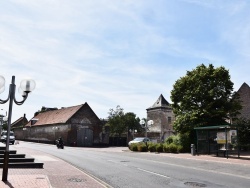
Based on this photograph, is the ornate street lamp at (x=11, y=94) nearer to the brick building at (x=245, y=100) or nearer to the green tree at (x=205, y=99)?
the green tree at (x=205, y=99)

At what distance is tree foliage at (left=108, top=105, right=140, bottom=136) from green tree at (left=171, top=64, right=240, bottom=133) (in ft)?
91.4

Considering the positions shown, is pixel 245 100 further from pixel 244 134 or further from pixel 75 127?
pixel 75 127

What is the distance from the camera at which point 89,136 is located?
5769 centimetres

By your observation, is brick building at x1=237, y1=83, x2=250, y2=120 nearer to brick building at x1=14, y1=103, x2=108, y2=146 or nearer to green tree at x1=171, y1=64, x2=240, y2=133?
green tree at x1=171, y1=64, x2=240, y2=133

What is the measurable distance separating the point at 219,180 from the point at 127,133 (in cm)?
4730

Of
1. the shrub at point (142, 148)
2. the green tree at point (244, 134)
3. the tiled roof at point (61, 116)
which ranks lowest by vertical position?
the shrub at point (142, 148)

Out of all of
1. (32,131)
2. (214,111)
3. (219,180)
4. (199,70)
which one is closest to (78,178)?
(219,180)

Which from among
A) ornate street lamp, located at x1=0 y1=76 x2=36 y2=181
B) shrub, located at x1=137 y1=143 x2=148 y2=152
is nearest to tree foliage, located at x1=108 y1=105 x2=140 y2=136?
shrub, located at x1=137 y1=143 x2=148 y2=152

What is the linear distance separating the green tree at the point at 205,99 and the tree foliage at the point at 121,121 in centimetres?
2784

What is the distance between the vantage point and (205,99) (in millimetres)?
31625

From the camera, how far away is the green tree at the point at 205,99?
31.0m

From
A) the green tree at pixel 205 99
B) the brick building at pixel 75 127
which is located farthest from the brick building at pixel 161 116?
the green tree at pixel 205 99

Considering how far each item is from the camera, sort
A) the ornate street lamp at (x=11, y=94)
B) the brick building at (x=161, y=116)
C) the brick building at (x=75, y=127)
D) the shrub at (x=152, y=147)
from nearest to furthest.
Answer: the ornate street lamp at (x=11, y=94)
the shrub at (x=152, y=147)
the brick building at (x=75, y=127)
the brick building at (x=161, y=116)

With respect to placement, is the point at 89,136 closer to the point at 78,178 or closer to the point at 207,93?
the point at 207,93
